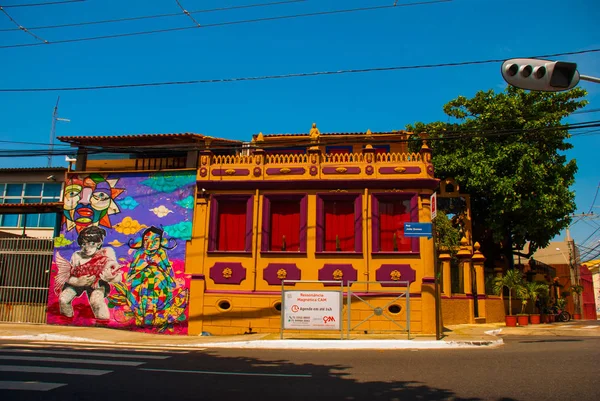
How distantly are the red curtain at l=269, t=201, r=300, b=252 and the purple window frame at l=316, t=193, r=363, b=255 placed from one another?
789mm

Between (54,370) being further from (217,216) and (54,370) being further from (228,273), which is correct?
(217,216)

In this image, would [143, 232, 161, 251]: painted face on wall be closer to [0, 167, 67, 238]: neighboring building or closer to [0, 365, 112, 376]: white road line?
[0, 167, 67, 238]: neighboring building

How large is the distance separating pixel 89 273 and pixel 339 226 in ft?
31.3

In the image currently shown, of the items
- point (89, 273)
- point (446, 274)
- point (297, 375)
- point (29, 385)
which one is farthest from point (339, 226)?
point (29, 385)

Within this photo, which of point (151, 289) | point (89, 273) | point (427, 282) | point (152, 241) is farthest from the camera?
point (89, 273)

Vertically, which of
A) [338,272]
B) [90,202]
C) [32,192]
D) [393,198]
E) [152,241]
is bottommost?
[338,272]

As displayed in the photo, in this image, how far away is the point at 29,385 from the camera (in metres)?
7.24

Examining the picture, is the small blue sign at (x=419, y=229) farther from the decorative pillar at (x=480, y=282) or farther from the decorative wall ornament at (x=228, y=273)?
the decorative pillar at (x=480, y=282)

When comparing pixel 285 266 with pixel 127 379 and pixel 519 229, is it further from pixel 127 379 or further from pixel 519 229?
pixel 519 229

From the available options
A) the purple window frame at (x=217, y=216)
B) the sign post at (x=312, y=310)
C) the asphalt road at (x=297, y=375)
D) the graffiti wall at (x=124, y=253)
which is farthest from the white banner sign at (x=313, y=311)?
the graffiti wall at (x=124, y=253)

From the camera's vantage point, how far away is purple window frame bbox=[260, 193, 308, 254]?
1792 cm

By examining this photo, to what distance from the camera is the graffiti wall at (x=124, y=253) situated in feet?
60.7

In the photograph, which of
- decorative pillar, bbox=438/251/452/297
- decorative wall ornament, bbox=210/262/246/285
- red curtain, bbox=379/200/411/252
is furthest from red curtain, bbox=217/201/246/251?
decorative pillar, bbox=438/251/452/297

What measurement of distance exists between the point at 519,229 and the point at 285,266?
1368 centimetres
